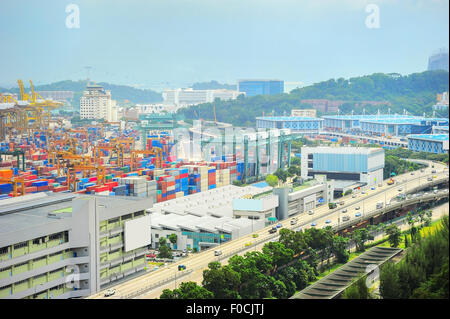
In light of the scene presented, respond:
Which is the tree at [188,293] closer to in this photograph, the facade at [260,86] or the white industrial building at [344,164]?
the white industrial building at [344,164]

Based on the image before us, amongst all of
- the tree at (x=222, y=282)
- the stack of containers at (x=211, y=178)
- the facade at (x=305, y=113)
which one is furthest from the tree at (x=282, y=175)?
the facade at (x=305, y=113)

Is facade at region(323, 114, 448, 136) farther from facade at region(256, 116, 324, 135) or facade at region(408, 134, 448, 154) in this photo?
facade at region(408, 134, 448, 154)

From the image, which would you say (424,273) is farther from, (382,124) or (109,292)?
(382,124)

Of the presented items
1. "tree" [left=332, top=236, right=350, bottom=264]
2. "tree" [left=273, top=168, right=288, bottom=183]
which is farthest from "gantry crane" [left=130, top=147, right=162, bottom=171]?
"tree" [left=332, top=236, right=350, bottom=264]
